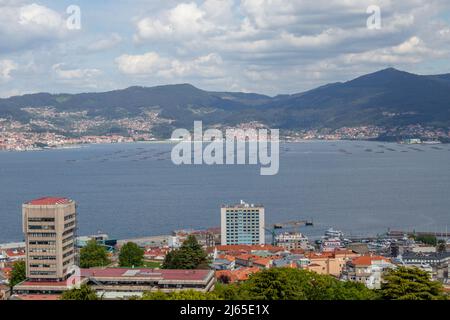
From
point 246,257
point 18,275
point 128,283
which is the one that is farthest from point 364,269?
point 18,275

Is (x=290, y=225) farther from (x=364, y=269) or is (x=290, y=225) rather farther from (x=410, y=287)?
(x=410, y=287)

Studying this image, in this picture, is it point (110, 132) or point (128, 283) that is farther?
point (110, 132)

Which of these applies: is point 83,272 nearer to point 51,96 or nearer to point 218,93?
point 51,96

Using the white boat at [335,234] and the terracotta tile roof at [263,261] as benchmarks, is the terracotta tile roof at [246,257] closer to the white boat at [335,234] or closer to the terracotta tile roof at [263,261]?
the terracotta tile roof at [263,261]

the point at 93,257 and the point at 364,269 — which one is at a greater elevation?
the point at 93,257

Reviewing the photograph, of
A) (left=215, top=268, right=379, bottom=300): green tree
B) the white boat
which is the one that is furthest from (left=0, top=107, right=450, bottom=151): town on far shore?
(left=215, top=268, right=379, bottom=300): green tree
